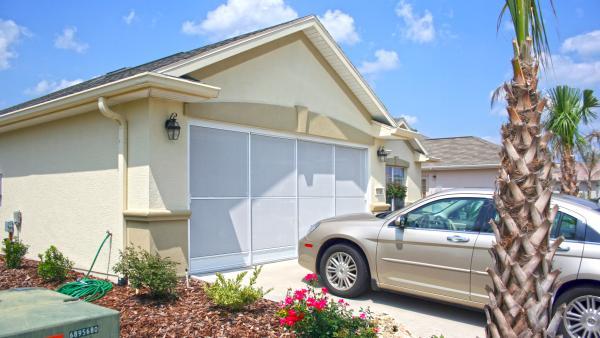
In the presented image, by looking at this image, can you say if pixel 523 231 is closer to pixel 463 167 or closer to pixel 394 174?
pixel 394 174

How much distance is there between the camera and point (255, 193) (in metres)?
8.78

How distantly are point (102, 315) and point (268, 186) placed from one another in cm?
649

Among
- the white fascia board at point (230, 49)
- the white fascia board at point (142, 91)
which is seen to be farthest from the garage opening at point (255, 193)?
the white fascia board at point (230, 49)

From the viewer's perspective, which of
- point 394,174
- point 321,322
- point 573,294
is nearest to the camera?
point 321,322

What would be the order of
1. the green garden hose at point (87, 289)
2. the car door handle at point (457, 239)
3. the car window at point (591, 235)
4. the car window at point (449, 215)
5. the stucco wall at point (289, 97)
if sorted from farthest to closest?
the stucco wall at point (289, 97)
the green garden hose at point (87, 289)
the car window at point (449, 215)
the car door handle at point (457, 239)
the car window at point (591, 235)

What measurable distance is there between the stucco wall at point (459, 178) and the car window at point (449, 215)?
17.0 metres

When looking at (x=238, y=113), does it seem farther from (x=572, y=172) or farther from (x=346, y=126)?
(x=572, y=172)

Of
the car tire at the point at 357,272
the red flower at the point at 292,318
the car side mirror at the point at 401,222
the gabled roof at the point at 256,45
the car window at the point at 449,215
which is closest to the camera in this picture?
the red flower at the point at 292,318

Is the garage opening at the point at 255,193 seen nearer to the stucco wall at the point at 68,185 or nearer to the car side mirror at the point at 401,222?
the stucco wall at the point at 68,185

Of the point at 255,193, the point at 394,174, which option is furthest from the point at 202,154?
the point at 394,174

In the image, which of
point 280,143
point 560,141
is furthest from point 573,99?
point 280,143

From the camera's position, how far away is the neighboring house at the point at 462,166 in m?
22.2

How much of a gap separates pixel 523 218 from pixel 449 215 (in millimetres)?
3103

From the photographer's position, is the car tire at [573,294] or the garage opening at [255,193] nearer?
the car tire at [573,294]
